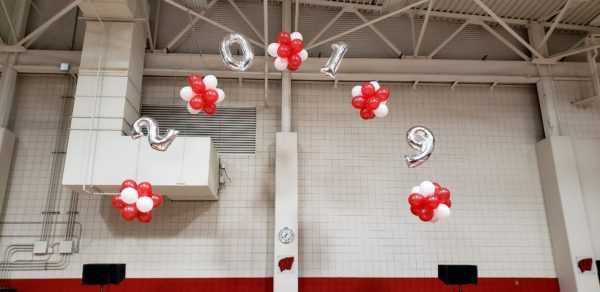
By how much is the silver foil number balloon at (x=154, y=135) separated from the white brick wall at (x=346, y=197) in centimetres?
217

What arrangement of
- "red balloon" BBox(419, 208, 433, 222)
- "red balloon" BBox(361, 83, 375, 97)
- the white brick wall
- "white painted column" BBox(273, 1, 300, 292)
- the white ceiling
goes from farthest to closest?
the white ceiling → the white brick wall → "white painted column" BBox(273, 1, 300, 292) → "red balloon" BBox(361, 83, 375, 97) → "red balloon" BBox(419, 208, 433, 222)

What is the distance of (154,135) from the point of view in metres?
5.36

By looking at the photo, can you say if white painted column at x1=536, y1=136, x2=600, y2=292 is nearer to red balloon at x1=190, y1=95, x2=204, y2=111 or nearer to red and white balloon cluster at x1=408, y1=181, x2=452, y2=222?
red and white balloon cluster at x1=408, y1=181, x2=452, y2=222

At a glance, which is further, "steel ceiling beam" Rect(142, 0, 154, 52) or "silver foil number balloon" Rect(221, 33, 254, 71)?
"steel ceiling beam" Rect(142, 0, 154, 52)

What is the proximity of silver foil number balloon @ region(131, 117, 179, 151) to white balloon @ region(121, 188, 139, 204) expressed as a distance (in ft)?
2.06

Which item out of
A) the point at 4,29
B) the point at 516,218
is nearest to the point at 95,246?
the point at 4,29

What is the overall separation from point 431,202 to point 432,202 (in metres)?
0.01

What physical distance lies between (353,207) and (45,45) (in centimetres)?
659

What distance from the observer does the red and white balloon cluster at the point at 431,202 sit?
16.9ft

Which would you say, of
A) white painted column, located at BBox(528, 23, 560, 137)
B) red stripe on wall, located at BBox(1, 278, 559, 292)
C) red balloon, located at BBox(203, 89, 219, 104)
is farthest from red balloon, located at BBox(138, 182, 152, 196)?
white painted column, located at BBox(528, 23, 560, 137)

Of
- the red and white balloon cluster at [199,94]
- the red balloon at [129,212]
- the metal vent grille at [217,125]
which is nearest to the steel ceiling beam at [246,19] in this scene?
the metal vent grille at [217,125]

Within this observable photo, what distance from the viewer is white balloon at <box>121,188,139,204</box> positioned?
5109mm

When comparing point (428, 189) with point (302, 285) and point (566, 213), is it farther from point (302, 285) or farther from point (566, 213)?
point (566, 213)

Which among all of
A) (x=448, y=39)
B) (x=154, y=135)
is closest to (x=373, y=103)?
(x=154, y=135)
